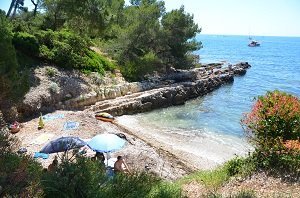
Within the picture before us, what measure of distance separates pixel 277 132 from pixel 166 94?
868 inches

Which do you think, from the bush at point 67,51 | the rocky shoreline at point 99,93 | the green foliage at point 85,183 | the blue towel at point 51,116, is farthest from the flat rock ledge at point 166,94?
the green foliage at point 85,183

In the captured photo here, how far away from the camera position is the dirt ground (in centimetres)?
1641

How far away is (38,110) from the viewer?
2391cm

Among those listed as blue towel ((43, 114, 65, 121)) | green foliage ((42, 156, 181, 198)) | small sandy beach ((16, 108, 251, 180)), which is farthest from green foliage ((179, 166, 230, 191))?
A: blue towel ((43, 114, 65, 121))

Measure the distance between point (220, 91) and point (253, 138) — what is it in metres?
32.8

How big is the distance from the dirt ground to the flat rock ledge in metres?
4.60

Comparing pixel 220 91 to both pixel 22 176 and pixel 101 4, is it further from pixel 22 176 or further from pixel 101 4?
pixel 22 176

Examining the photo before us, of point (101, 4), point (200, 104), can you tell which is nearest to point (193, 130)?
point (200, 104)

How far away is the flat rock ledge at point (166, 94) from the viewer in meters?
28.6

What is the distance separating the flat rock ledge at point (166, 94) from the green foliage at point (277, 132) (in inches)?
669

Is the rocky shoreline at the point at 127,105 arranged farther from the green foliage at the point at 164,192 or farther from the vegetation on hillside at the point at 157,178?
the vegetation on hillside at the point at 157,178

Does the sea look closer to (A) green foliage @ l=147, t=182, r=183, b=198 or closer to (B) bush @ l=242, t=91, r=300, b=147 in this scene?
(B) bush @ l=242, t=91, r=300, b=147

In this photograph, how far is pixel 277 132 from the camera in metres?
11.7

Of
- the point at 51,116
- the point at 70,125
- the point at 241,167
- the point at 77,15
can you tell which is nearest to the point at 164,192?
the point at 241,167
